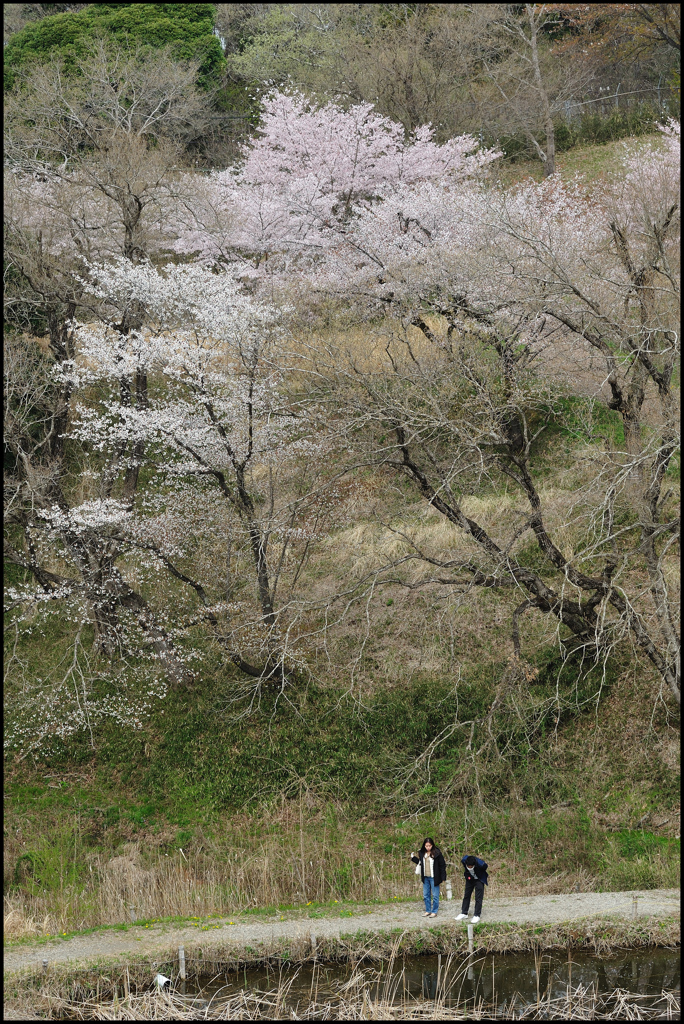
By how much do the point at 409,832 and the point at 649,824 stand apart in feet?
10.8

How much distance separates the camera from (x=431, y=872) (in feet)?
31.0

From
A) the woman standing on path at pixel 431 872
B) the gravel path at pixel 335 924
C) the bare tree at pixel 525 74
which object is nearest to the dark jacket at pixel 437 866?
the woman standing on path at pixel 431 872

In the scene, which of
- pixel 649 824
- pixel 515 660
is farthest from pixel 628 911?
pixel 515 660

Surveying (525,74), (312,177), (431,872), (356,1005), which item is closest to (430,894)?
(431,872)

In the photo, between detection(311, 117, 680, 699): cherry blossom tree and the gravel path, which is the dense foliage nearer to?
detection(311, 117, 680, 699): cherry blossom tree

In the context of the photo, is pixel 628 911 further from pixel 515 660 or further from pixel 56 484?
pixel 56 484

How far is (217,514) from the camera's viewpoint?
15.9 metres

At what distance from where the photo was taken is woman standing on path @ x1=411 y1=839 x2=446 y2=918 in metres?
9.38

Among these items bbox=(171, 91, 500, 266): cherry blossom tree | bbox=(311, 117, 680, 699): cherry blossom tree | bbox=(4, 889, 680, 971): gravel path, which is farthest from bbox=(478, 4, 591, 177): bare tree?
bbox=(4, 889, 680, 971): gravel path

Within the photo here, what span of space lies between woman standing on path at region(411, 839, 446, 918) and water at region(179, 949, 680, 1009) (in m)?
0.60

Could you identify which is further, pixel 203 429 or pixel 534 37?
pixel 534 37

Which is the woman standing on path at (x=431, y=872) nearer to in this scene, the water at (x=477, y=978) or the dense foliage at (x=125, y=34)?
the water at (x=477, y=978)

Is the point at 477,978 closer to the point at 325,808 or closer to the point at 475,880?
the point at 475,880

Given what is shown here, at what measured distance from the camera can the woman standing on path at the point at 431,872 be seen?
9.38m
